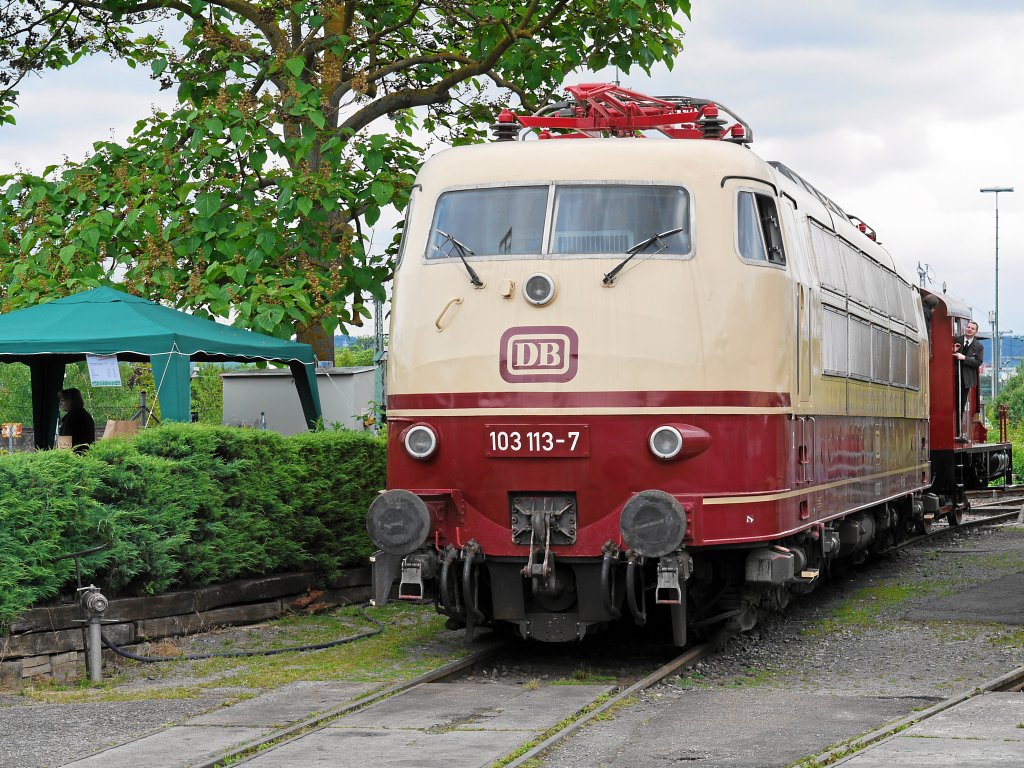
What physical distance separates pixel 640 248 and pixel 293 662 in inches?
148

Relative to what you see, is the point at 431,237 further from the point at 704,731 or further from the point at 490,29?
the point at 490,29

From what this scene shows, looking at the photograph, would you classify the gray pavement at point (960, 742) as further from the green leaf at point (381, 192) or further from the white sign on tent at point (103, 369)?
the green leaf at point (381, 192)

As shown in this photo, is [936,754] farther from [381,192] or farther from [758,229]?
[381,192]

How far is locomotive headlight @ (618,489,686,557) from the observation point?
9.33 m

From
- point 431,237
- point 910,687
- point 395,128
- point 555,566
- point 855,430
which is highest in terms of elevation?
point 395,128

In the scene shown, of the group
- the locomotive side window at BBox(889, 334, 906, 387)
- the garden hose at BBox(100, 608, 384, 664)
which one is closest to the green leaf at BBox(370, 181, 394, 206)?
the garden hose at BBox(100, 608, 384, 664)

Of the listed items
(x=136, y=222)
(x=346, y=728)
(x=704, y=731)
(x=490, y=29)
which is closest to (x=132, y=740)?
(x=346, y=728)

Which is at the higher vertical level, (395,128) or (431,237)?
(395,128)

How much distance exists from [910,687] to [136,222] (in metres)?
9.40

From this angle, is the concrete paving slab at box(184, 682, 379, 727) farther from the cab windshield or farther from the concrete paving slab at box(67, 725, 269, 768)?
the cab windshield

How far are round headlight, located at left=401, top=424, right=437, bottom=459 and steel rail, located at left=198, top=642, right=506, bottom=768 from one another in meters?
1.42

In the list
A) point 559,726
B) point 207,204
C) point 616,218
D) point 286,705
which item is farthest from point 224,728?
point 207,204

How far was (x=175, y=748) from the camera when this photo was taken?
7.62m

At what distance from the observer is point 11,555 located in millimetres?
9453
